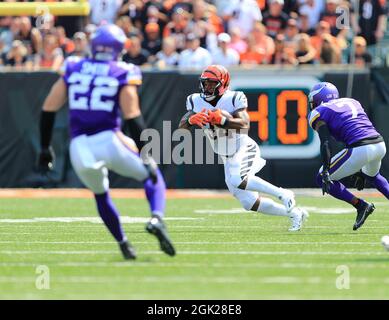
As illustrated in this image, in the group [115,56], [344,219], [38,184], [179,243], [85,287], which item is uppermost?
[115,56]

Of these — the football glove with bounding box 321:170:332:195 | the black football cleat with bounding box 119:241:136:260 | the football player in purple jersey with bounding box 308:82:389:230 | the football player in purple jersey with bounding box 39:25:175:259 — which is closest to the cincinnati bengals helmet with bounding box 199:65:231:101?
the football player in purple jersey with bounding box 308:82:389:230

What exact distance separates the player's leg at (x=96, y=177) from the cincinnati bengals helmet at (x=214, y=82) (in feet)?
9.14

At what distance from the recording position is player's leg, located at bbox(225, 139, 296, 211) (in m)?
10.5

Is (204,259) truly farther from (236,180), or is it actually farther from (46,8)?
(46,8)

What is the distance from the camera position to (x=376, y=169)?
36.8 feet

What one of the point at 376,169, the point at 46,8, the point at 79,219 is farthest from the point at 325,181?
the point at 46,8

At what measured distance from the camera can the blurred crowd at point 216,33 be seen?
17422 millimetres

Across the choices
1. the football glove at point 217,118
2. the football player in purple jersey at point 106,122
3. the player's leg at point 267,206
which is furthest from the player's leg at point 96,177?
the player's leg at point 267,206

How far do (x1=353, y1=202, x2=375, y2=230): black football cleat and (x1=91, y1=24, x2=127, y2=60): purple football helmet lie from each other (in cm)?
363

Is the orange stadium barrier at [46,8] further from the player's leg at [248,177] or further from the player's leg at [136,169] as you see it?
the player's leg at [136,169]
